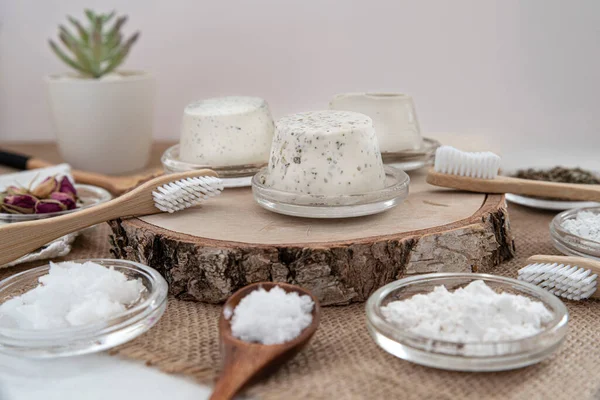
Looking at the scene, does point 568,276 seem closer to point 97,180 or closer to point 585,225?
point 585,225

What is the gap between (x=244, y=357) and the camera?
85 cm

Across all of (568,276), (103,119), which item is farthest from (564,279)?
(103,119)

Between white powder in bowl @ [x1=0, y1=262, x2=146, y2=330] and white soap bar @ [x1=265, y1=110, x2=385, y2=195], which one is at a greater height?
white soap bar @ [x1=265, y1=110, x2=385, y2=195]

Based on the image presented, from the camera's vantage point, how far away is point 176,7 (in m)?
2.44

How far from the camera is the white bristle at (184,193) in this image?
1.25 meters

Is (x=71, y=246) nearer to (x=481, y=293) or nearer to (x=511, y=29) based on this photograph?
(x=481, y=293)

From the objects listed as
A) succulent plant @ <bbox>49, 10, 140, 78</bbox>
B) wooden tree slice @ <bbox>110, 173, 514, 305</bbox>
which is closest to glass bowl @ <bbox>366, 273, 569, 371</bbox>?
wooden tree slice @ <bbox>110, 173, 514, 305</bbox>

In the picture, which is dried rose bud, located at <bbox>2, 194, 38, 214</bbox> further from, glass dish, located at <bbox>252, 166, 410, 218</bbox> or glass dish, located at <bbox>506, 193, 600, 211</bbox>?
glass dish, located at <bbox>506, 193, 600, 211</bbox>

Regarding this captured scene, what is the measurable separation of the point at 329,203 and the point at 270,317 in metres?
0.32

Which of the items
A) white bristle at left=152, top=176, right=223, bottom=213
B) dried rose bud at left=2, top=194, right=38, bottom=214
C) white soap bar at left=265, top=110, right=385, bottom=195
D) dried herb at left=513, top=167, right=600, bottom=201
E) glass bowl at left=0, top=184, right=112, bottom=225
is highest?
white soap bar at left=265, top=110, right=385, bottom=195

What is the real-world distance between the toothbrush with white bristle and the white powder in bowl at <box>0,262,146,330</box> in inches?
25.7

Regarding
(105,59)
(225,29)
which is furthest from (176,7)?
(105,59)

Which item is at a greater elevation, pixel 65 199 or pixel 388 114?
pixel 388 114

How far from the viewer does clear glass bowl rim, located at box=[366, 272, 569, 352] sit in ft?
2.76
